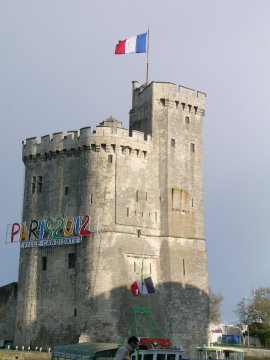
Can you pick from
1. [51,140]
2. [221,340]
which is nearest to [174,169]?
[51,140]

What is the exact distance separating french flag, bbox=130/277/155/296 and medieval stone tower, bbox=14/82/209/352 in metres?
0.62

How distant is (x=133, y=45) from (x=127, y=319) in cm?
2439

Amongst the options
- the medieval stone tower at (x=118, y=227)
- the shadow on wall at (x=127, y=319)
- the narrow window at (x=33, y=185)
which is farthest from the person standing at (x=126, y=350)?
the narrow window at (x=33, y=185)

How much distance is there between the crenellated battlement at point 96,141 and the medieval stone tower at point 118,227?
0.09 metres

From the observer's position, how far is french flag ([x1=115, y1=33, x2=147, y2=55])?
55156mm

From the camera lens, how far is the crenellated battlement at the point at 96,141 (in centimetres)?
5003

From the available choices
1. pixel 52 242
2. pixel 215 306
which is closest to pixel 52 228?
pixel 52 242

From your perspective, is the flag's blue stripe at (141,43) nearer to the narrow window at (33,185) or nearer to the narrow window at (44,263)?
the narrow window at (33,185)

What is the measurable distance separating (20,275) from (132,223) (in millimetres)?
10928

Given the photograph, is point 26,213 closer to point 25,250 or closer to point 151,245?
point 25,250

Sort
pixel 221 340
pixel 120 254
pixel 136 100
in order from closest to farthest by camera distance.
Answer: pixel 120 254, pixel 136 100, pixel 221 340

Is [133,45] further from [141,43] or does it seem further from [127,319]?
[127,319]

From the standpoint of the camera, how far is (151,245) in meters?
50.2

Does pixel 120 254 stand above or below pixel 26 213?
below
